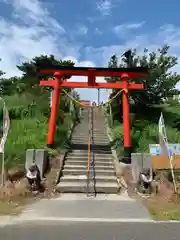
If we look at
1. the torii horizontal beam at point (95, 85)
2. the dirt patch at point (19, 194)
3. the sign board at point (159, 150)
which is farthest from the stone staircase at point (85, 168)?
the torii horizontal beam at point (95, 85)

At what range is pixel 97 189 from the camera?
10289 millimetres

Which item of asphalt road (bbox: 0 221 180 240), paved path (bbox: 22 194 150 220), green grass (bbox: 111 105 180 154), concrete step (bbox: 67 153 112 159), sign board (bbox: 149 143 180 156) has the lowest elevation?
paved path (bbox: 22 194 150 220)

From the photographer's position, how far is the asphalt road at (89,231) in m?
5.95

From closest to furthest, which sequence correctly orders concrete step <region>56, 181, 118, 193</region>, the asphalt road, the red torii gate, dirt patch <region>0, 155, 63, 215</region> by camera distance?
the asphalt road < dirt patch <region>0, 155, 63, 215</region> < concrete step <region>56, 181, 118, 193</region> < the red torii gate

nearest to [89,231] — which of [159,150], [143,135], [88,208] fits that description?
[88,208]

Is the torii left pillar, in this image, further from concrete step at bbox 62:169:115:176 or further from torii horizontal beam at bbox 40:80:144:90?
concrete step at bbox 62:169:115:176

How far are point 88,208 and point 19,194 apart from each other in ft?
8.15

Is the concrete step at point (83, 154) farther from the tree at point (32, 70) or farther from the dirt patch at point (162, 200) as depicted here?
the tree at point (32, 70)

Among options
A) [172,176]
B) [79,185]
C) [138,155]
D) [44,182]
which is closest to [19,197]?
[44,182]

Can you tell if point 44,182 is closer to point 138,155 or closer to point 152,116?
point 138,155

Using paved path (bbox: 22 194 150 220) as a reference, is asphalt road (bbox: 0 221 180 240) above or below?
above

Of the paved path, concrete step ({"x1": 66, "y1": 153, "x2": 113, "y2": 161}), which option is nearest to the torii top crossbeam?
concrete step ({"x1": 66, "y1": 153, "x2": 113, "y2": 161})

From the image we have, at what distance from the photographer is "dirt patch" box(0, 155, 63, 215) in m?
8.22

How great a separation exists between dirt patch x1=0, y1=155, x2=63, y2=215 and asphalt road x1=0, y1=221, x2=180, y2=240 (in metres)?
1.35
